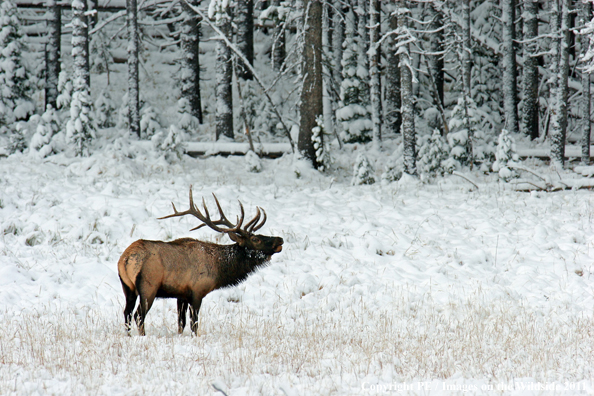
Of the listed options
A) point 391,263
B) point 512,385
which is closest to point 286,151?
point 391,263

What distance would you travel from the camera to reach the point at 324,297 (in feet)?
24.3

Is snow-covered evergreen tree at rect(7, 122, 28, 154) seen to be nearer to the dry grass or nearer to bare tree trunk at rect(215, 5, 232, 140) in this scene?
bare tree trunk at rect(215, 5, 232, 140)

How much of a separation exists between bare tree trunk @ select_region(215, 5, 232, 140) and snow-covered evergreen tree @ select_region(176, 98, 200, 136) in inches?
88.5

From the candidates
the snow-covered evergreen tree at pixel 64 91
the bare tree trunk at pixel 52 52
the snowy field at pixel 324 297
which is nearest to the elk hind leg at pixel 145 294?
the snowy field at pixel 324 297

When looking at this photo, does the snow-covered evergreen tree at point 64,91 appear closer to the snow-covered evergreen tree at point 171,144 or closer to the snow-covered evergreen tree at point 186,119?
the snow-covered evergreen tree at point 186,119

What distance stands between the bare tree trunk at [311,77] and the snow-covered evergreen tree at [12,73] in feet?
38.6

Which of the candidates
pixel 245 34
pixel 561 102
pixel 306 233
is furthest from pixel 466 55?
pixel 306 233

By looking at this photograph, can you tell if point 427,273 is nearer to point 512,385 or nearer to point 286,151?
point 512,385

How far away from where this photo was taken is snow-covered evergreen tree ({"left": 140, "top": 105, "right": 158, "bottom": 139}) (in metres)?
19.0

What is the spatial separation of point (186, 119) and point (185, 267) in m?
15.2

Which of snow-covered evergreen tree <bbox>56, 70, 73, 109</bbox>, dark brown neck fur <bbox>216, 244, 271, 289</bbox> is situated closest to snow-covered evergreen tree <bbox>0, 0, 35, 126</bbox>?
snow-covered evergreen tree <bbox>56, 70, 73, 109</bbox>

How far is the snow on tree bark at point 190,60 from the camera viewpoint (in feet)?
67.0

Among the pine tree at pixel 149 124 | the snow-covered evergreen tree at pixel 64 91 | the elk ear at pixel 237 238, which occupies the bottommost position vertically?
the elk ear at pixel 237 238

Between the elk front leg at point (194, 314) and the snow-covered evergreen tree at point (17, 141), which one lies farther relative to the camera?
the snow-covered evergreen tree at point (17, 141)
